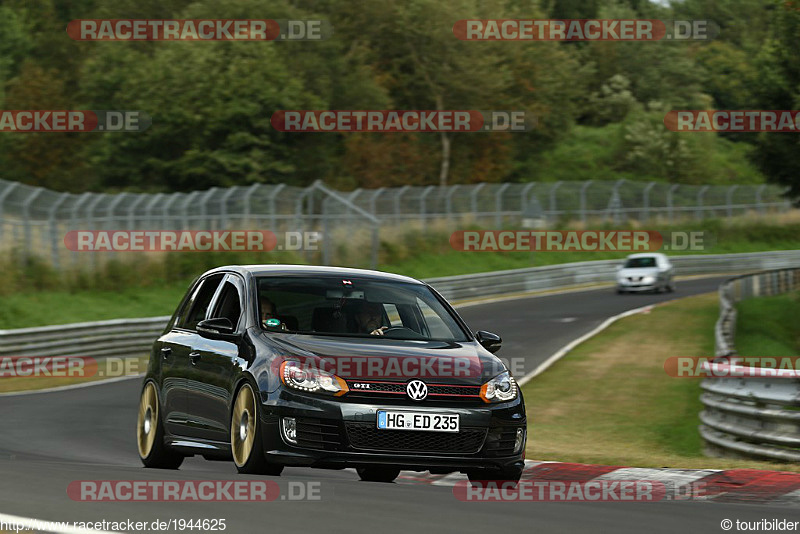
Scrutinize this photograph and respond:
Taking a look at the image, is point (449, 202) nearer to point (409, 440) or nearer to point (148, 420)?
point (148, 420)

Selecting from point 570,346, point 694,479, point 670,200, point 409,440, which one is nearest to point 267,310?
point 409,440

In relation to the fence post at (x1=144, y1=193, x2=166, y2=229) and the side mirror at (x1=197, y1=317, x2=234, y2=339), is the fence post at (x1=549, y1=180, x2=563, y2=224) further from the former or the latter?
the side mirror at (x1=197, y1=317, x2=234, y2=339)

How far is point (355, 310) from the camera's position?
32.5ft

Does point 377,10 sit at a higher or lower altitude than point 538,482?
higher

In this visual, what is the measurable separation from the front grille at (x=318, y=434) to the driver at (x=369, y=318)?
48.0 inches

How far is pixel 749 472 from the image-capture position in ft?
32.8

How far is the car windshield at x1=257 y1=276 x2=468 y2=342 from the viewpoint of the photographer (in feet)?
32.0

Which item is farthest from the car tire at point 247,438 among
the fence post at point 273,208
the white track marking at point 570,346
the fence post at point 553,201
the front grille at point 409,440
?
the fence post at point 553,201

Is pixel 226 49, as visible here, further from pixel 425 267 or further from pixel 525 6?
pixel 525 6

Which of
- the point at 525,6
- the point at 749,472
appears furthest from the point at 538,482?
the point at 525,6

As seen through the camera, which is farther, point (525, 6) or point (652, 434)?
point (525, 6)

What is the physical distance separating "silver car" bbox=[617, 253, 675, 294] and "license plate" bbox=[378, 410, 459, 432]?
121 feet

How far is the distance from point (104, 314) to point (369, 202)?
1533 cm

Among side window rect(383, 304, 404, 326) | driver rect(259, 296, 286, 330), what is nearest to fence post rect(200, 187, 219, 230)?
side window rect(383, 304, 404, 326)
